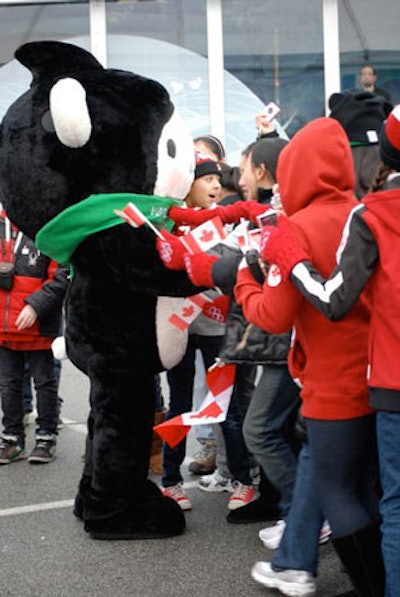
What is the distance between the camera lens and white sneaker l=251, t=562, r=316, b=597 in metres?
4.07

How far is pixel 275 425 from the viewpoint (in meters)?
4.48

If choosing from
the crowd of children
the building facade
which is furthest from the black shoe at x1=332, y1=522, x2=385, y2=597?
the building facade

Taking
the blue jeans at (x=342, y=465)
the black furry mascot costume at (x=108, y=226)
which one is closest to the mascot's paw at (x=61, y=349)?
the black furry mascot costume at (x=108, y=226)

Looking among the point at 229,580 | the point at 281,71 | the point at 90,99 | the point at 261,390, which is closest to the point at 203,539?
the point at 229,580

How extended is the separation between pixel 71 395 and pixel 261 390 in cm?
422

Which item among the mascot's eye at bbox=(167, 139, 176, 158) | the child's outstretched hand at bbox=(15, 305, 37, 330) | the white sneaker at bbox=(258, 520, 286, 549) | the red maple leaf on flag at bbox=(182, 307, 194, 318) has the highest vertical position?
the mascot's eye at bbox=(167, 139, 176, 158)

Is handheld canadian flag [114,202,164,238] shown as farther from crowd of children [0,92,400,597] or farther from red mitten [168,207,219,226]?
red mitten [168,207,219,226]

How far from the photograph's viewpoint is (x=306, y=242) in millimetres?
3605

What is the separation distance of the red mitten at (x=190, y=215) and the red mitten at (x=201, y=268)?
1.18 ft

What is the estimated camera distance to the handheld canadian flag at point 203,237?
4395mm

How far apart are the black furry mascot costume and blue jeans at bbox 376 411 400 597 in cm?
152

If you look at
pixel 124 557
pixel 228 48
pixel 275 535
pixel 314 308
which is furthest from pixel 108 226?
pixel 228 48

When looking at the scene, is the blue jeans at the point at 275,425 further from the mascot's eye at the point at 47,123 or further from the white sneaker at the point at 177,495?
the mascot's eye at the point at 47,123

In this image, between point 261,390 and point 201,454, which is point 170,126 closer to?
point 261,390
